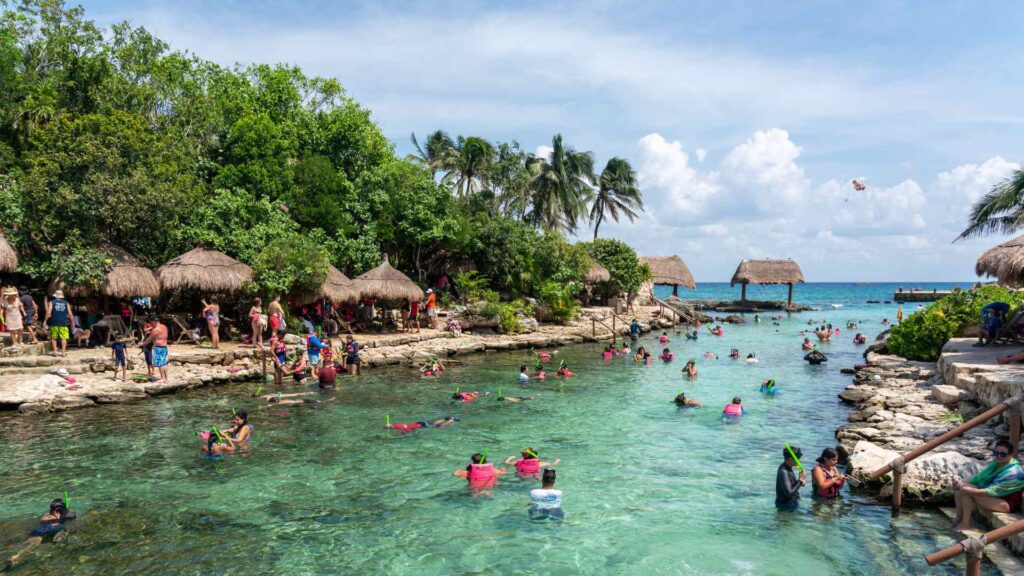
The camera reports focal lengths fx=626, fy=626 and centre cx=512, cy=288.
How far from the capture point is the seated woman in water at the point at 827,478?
9.06 m

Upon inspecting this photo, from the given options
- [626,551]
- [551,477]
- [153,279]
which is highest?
[153,279]

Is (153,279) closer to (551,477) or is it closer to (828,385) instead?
(551,477)

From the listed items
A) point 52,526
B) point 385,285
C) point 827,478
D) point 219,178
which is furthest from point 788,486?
point 219,178

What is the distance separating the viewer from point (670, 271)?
51.9m

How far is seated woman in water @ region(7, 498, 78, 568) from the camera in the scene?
7496 mm

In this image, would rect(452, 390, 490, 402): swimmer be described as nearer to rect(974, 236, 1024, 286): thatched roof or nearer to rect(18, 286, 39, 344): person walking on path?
A: rect(18, 286, 39, 344): person walking on path

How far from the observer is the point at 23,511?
838 cm

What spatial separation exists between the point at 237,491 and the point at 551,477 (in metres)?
4.72

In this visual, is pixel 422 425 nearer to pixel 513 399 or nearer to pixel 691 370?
pixel 513 399

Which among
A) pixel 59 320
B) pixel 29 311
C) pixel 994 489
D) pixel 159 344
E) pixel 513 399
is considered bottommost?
pixel 513 399

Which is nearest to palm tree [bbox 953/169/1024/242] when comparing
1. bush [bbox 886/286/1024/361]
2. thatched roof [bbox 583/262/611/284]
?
bush [bbox 886/286/1024/361]

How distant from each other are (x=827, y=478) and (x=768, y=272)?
159 ft

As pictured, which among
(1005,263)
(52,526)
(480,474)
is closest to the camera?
(52,526)

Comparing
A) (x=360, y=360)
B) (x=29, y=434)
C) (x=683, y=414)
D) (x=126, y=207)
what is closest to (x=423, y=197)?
(x=360, y=360)
